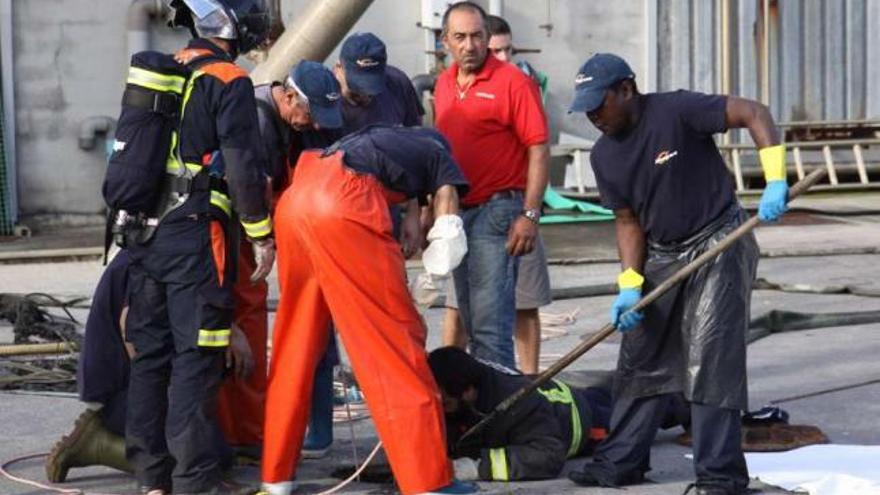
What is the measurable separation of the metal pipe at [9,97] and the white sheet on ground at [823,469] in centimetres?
1012

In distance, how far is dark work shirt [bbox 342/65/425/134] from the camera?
7.83 metres

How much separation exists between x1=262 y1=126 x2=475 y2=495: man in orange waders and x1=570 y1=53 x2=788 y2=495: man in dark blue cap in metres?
0.65

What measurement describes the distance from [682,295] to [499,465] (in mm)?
983

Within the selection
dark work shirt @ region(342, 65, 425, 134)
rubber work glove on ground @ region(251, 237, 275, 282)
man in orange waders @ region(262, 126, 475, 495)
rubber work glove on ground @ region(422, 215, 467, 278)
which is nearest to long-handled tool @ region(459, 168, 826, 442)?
man in orange waders @ region(262, 126, 475, 495)

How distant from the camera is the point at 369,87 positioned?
Answer: 7699 millimetres

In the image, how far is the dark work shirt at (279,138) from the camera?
23.8 ft

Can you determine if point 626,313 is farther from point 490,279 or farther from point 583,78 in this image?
point 490,279

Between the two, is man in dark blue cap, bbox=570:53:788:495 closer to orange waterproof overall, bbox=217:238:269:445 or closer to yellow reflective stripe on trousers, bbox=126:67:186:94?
orange waterproof overall, bbox=217:238:269:445

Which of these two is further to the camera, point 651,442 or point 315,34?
point 315,34

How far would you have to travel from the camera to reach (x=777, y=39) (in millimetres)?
17812

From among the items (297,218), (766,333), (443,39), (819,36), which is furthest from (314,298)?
(819,36)

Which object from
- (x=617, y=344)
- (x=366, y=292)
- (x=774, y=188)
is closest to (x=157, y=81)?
(x=366, y=292)

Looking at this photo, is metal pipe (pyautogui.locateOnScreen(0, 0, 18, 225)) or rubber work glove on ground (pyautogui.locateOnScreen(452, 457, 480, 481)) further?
metal pipe (pyautogui.locateOnScreen(0, 0, 18, 225))

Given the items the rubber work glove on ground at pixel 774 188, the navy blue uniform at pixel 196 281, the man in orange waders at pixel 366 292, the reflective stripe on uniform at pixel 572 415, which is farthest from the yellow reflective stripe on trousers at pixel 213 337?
the rubber work glove on ground at pixel 774 188
